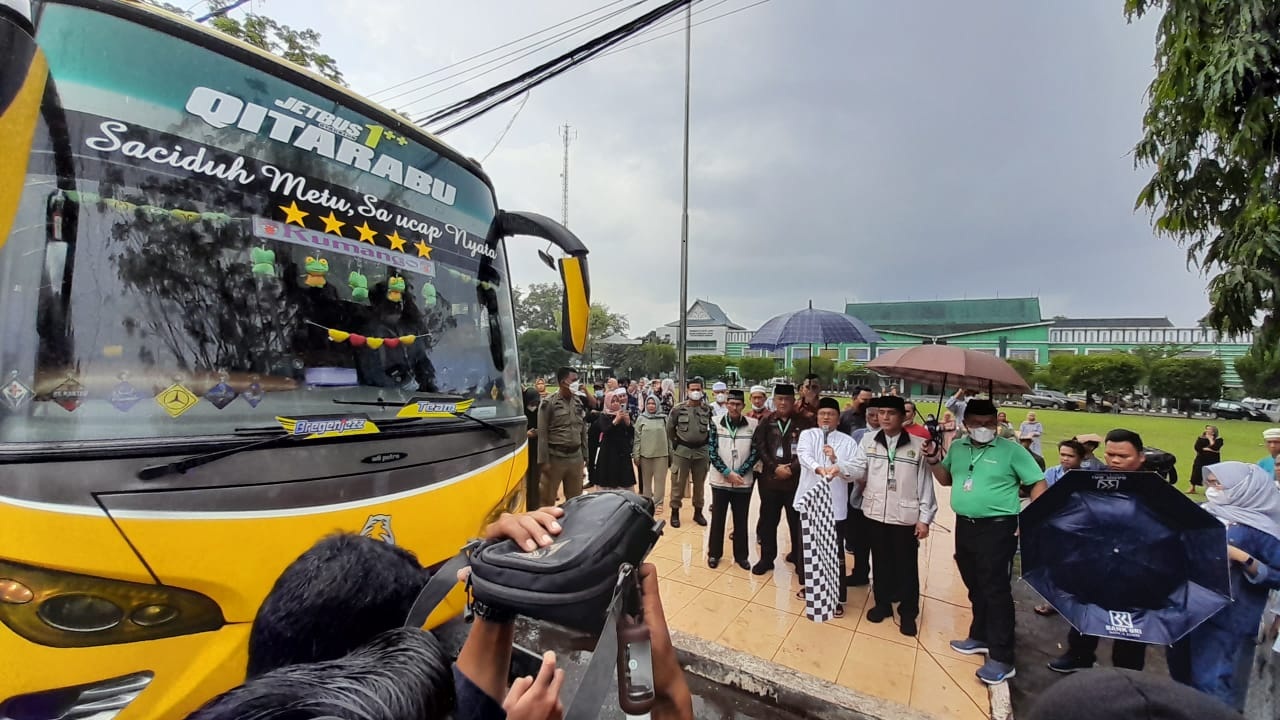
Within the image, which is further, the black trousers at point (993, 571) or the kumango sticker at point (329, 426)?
the black trousers at point (993, 571)

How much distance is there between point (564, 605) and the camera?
951 mm

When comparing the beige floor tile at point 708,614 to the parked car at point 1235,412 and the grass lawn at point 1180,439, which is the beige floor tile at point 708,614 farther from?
the parked car at point 1235,412

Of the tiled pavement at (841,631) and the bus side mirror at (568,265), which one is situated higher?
the bus side mirror at (568,265)

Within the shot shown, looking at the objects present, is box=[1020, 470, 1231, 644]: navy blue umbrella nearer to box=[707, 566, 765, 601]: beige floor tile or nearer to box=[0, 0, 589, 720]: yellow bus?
box=[707, 566, 765, 601]: beige floor tile

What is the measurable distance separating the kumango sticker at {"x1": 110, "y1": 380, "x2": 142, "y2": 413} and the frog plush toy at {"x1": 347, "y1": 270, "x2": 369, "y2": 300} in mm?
764

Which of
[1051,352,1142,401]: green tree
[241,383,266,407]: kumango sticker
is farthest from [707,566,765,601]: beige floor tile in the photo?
[1051,352,1142,401]: green tree

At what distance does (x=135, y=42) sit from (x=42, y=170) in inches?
21.8

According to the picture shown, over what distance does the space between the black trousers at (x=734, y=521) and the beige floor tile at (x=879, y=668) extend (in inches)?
56.7

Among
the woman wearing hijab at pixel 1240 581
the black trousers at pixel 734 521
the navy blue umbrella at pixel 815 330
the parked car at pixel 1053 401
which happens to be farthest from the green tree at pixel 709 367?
the woman wearing hijab at pixel 1240 581

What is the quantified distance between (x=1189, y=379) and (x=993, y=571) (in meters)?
44.0

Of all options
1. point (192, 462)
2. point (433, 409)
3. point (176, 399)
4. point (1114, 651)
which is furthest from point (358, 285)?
point (1114, 651)

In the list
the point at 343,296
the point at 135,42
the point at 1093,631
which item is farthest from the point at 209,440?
the point at 1093,631

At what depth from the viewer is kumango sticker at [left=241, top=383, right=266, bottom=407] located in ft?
5.81

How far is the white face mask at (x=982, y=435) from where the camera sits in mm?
3568
